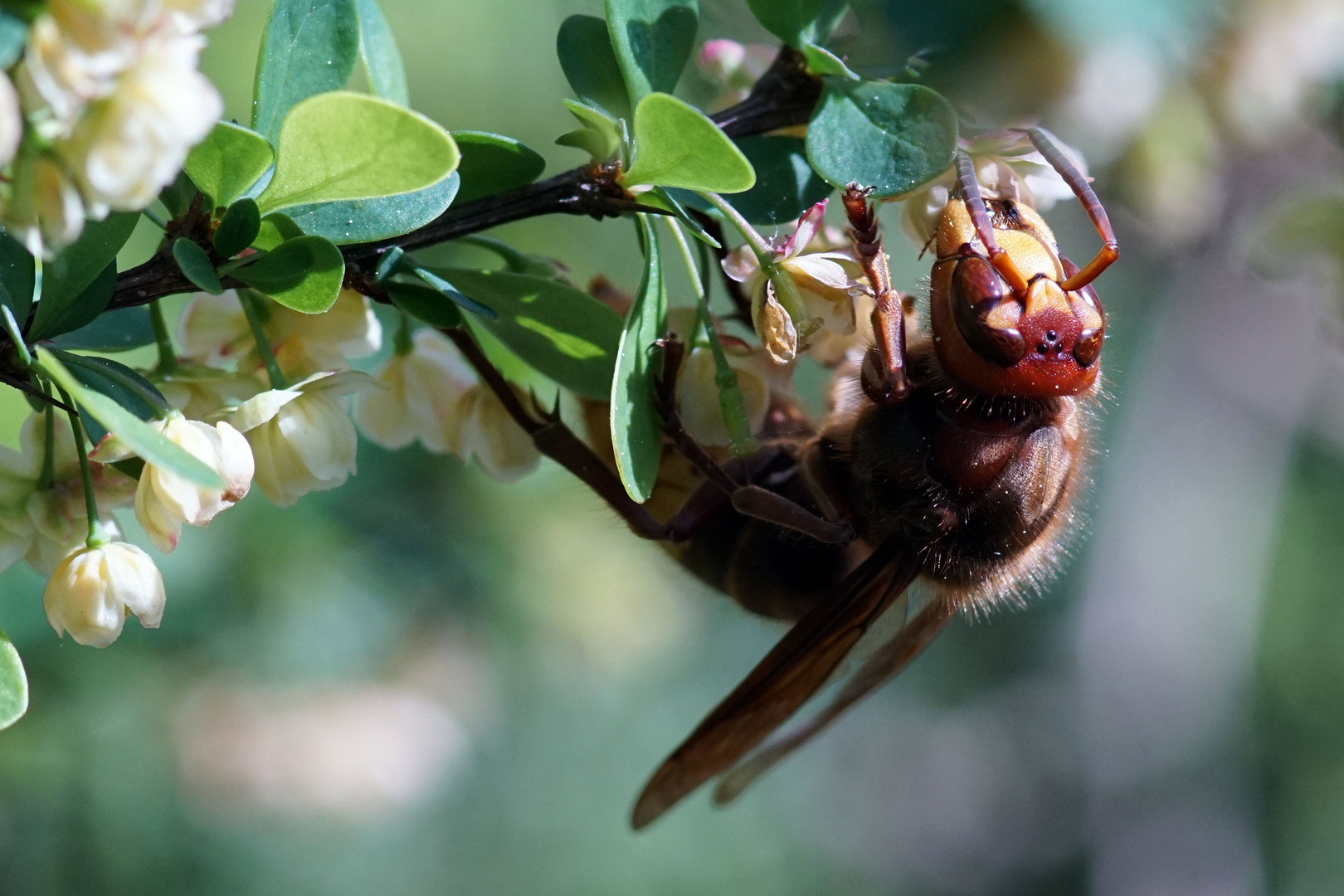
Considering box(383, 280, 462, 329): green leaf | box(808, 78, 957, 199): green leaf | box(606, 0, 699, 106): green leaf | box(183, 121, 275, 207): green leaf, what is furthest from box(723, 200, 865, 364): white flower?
box(183, 121, 275, 207): green leaf

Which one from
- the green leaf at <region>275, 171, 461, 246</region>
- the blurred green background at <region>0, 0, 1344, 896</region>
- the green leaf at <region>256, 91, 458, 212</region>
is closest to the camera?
the green leaf at <region>256, 91, 458, 212</region>

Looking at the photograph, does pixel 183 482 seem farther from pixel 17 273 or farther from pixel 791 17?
pixel 791 17

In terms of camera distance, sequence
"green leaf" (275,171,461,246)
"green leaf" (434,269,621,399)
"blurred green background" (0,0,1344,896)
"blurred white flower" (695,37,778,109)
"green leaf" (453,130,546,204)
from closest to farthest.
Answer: "green leaf" (275,171,461,246) → "green leaf" (453,130,546,204) → "green leaf" (434,269,621,399) → "blurred white flower" (695,37,778,109) → "blurred green background" (0,0,1344,896)

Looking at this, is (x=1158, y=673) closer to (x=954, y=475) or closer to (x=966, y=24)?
(x=954, y=475)

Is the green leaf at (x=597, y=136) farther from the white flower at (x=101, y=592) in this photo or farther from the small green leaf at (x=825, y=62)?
the white flower at (x=101, y=592)

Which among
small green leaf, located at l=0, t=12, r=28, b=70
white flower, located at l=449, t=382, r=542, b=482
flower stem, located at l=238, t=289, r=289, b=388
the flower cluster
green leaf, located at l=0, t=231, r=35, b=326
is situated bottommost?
white flower, located at l=449, t=382, r=542, b=482

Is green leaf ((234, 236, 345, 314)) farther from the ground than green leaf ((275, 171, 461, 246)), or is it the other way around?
green leaf ((275, 171, 461, 246))

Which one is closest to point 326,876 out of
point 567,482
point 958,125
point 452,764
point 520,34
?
point 452,764

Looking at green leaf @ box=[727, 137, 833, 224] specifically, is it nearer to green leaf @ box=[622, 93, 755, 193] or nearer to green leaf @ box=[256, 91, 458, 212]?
green leaf @ box=[622, 93, 755, 193]
